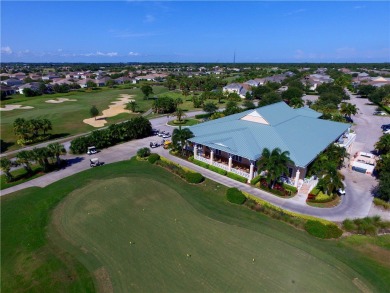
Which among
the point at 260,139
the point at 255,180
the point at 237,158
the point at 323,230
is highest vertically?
the point at 260,139

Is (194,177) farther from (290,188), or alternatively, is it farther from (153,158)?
(290,188)

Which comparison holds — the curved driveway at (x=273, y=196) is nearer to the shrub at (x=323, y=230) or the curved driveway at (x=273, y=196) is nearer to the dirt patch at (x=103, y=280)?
the shrub at (x=323, y=230)

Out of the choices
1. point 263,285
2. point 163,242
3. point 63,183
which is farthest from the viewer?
point 63,183

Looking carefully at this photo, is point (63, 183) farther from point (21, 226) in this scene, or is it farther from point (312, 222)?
point (312, 222)

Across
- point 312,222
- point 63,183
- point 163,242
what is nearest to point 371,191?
point 312,222

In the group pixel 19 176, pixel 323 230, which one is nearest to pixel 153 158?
pixel 19 176
